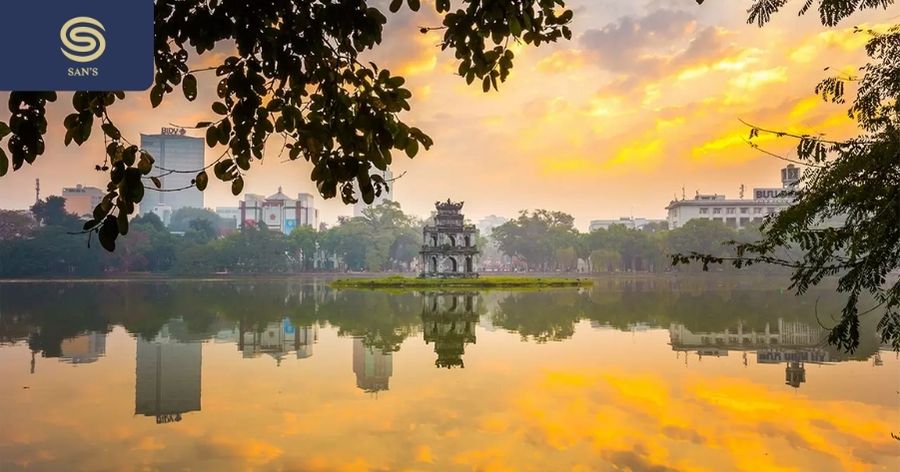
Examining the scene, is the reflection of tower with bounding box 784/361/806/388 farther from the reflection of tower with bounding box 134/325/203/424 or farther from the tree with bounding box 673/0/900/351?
the reflection of tower with bounding box 134/325/203/424

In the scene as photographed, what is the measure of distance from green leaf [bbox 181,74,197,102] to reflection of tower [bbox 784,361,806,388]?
11120 mm

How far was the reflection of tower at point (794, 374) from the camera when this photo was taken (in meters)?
11.4

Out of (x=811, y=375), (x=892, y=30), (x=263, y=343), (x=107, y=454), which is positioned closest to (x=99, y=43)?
(x=107, y=454)

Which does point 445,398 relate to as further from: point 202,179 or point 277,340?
point 277,340

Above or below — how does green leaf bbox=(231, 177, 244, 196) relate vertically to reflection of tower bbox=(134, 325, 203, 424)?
above

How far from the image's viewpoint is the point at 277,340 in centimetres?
1747

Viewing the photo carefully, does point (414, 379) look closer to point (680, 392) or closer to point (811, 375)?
point (680, 392)

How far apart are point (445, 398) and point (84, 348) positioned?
11299 mm

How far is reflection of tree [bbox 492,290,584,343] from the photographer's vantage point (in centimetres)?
1885

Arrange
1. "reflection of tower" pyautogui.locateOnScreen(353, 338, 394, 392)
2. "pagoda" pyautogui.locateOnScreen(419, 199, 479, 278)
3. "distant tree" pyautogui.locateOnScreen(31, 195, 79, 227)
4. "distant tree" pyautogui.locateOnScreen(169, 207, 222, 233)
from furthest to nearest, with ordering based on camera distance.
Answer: "distant tree" pyautogui.locateOnScreen(169, 207, 222, 233) → "distant tree" pyautogui.locateOnScreen(31, 195, 79, 227) → "pagoda" pyautogui.locateOnScreen(419, 199, 479, 278) → "reflection of tower" pyautogui.locateOnScreen(353, 338, 394, 392)

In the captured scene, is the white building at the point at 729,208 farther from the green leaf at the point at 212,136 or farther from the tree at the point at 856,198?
the green leaf at the point at 212,136

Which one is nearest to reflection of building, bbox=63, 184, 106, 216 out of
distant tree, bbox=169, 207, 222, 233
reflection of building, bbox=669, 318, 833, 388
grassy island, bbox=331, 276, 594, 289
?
distant tree, bbox=169, 207, 222, 233

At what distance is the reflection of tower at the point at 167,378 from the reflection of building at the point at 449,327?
5.06 metres

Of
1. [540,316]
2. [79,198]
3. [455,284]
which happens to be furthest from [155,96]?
[79,198]
